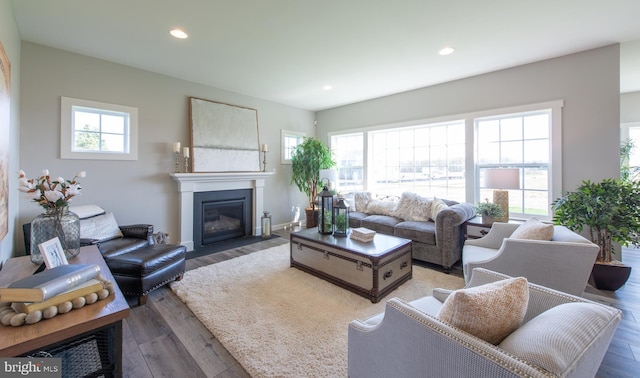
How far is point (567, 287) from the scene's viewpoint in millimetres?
2021

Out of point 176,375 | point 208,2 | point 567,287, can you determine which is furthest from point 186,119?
point 567,287

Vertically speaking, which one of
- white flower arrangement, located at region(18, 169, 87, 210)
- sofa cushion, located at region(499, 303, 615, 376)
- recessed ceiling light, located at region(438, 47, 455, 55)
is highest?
recessed ceiling light, located at region(438, 47, 455, 55)

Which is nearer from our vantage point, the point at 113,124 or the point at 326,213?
the point at 326,213

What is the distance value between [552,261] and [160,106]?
5.01 metres

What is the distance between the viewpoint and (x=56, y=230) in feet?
5.63

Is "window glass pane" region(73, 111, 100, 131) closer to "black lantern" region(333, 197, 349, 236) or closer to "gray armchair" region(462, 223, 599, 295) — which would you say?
"black lantern" region(333, 197, 349, 236)

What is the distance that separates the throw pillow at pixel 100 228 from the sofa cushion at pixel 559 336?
3.74 m

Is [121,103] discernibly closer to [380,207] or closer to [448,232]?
[380,207]

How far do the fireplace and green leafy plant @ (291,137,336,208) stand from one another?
1.10 meters

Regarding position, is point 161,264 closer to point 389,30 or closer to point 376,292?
point 376,292

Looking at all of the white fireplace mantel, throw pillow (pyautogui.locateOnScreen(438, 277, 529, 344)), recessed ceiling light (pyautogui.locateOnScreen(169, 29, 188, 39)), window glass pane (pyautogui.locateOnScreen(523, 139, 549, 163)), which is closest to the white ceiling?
recessed ceiling light (pyautogui.locateOnScreen(169, 29, 188, 39))

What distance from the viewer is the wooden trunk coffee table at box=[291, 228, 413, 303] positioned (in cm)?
255

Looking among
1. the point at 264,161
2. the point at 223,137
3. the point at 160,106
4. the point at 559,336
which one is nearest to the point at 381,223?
the point at 264,161

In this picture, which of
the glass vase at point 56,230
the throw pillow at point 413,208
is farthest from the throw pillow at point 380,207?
the glass vase at point 56,230
